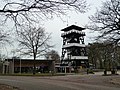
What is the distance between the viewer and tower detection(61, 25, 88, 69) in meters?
89.1

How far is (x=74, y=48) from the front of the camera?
88938 mm

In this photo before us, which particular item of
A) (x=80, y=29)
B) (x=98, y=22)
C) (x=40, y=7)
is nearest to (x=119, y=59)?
(x=80, y=29)

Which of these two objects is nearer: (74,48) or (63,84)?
(63,84)

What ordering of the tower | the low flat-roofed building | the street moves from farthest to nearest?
1. the tower
2. the low flat-roofed building
3. the street

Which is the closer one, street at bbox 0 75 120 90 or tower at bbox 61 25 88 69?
street at bbox 0 75 120 90

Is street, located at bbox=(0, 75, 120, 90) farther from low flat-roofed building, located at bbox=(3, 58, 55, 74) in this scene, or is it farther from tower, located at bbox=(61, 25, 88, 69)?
tower, located at bbox=(61, 25, 88, 69)

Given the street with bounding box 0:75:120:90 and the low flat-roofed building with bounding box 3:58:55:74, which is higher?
the low flat-roofed building with bounding box 3:58:55:74

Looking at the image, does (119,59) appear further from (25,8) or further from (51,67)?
(25,8)

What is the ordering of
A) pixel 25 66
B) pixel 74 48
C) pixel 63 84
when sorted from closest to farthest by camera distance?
pixel 63 84, pixel 25 66, pixel 74 48

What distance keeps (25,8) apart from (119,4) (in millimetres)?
23498

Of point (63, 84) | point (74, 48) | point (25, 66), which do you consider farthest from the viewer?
point (74, 48)

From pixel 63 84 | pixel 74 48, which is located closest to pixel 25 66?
pixel 74 48

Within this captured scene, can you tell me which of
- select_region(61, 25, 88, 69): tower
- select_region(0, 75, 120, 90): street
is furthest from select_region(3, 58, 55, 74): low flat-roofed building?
select_region(0, 75, 120, 90): street

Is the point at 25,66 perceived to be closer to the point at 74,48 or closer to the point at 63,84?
the point at 74,48
